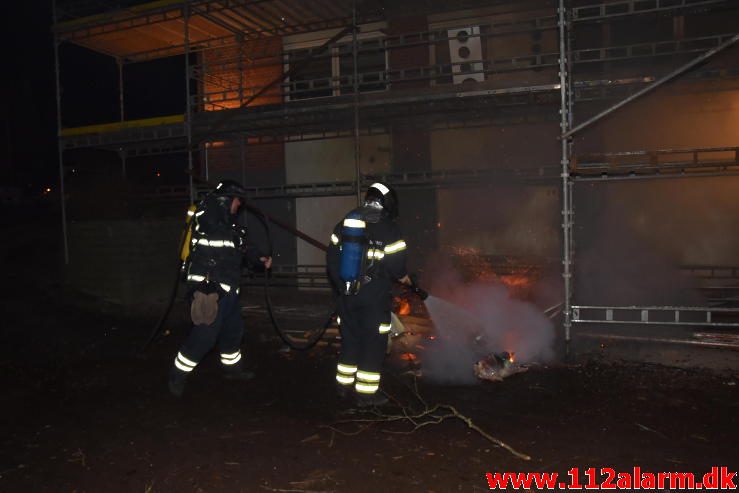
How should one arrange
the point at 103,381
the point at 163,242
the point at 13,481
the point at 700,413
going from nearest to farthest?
the point at 13,481 < the point at 700,413 < the point at 103,381 < the point at 163,242

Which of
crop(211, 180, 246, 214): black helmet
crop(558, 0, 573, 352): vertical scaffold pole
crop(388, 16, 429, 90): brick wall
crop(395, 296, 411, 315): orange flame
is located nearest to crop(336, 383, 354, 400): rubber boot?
crop(211, 180, 246, 214): black helmet

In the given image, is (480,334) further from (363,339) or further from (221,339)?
(221,339)

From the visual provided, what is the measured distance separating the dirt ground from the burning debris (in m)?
0.11

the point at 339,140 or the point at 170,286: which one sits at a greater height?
the point at 339,140

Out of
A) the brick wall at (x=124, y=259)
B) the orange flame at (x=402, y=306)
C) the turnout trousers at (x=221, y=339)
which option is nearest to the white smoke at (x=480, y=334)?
the orange flame at (x=402, y=306)

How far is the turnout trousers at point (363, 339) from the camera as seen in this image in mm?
4844

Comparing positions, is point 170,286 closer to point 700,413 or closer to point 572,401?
point 572,401

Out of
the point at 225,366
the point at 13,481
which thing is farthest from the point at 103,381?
the point at 13,481

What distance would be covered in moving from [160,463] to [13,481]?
900mm

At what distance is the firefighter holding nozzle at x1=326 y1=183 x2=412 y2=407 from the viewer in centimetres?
484

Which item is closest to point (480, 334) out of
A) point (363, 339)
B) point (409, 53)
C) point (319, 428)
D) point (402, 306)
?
point (363, 339)

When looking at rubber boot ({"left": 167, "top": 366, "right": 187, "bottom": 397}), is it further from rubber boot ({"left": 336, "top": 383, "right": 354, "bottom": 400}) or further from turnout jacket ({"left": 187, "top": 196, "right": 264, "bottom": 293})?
rubber boot ({"left": 336, "top": 383, "right": 354, "bottom": 400})

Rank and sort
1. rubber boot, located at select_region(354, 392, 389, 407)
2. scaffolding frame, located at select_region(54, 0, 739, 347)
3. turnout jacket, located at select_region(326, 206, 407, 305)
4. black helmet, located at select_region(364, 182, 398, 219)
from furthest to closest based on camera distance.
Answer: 1. scaffolding frame, located at select_region(54, 0, 739, 347)
2. black helmet, located at select_region(364, 182, 398, 219)
3. turnout jacket, located at select_region(326, 206, 407, 305)
4. rubber boot, located at select_region(354, 392, 389, 407)

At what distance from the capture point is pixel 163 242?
10.1m
